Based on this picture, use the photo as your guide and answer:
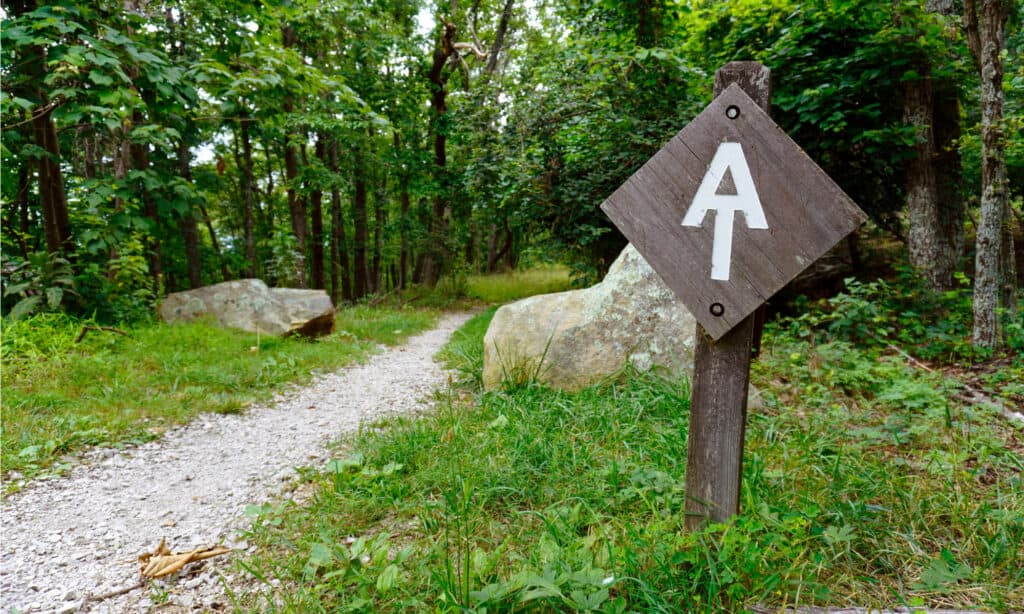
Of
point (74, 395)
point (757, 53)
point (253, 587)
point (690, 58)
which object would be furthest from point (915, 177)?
point (74, 395)

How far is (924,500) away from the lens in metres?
2.19

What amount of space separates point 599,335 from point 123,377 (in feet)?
14.6

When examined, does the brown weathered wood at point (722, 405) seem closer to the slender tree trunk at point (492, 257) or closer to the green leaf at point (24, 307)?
the green leaf at point (24, 307)

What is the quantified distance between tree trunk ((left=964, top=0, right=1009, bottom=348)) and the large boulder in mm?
8173

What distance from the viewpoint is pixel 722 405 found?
67.2 inches

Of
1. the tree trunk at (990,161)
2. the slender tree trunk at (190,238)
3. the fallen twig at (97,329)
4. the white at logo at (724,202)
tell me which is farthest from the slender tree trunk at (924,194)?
the slender tree trunk at (190,238)

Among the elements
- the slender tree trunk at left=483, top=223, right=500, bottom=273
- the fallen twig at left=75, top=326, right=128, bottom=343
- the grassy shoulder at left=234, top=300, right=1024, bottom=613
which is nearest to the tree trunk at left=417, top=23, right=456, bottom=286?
the slender tree trunk at left=483, top=223, right=500, bottom=273

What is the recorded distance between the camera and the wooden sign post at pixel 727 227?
4.99 feet

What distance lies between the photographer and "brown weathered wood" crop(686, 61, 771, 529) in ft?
5.49

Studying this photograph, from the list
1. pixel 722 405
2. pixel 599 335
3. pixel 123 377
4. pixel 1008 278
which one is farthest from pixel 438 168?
pixel 722 405

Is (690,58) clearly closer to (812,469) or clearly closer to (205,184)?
(812,469)

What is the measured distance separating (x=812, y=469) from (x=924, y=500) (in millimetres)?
455

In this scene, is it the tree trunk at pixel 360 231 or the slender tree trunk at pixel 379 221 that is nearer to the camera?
the tree trunk at pixel 360 231

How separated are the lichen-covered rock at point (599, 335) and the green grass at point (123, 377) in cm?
252
